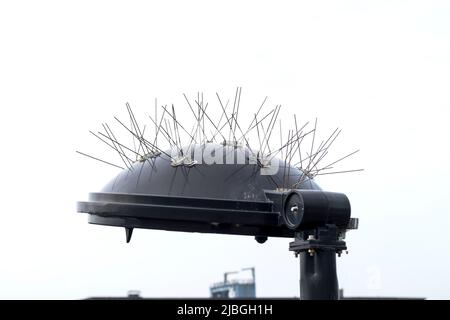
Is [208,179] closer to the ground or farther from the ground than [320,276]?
farther from the ground

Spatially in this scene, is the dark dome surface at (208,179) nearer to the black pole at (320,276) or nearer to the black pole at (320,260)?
the black pole at (320,260)

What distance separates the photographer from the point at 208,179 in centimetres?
2150

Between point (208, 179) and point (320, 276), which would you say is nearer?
point (320, 276)

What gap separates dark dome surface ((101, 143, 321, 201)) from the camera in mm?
21219

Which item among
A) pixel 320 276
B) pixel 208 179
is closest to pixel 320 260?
pixel 320 276

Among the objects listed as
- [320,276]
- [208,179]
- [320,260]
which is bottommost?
[320,276]

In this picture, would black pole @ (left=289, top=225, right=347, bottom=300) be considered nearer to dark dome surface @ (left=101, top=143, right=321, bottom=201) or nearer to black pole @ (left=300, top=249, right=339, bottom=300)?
black pole @ (left=300, top=249, right=339, bottom=300)

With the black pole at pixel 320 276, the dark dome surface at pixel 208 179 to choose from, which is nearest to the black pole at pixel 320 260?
the black pole at pixel 320 276

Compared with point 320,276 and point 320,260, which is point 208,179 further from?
point 320,276

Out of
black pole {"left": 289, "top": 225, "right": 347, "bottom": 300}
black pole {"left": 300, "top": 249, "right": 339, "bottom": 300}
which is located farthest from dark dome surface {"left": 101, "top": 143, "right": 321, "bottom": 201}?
black pole {"left": 300, "top": 249, "right": 339, "bottom": 300}
